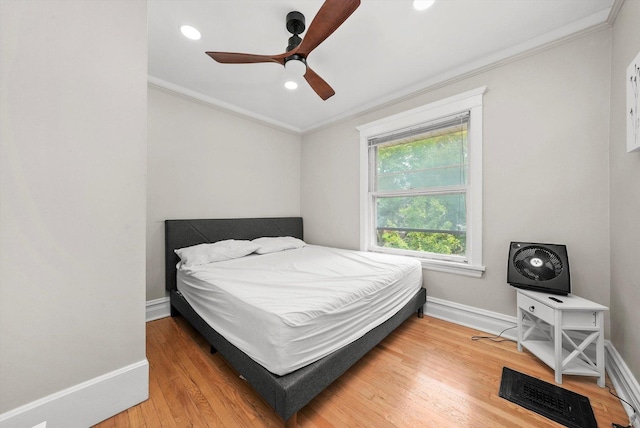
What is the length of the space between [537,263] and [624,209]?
2.01 ft

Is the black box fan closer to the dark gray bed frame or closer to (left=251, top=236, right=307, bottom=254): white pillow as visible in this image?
the dark gray bed frame

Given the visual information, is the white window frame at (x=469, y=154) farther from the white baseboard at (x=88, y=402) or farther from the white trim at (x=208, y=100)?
the white baseboard at (x=88, y=402)

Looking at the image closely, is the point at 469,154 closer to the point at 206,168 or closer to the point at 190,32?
the point at 190,32

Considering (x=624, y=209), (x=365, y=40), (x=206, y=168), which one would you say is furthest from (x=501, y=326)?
(x=206, y=168)

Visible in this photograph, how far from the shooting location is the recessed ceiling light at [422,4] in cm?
163

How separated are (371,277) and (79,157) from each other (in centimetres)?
206

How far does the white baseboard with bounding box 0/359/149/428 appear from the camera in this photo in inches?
42.4

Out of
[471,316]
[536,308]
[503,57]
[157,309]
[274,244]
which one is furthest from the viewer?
[274,244]

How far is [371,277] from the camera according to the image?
1.92 metres

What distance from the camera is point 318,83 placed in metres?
2.04

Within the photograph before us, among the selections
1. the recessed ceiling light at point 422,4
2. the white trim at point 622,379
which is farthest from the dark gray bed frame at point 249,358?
the recessed ceiling light at point 422,4

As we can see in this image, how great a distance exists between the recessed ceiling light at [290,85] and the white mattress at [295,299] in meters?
2.08

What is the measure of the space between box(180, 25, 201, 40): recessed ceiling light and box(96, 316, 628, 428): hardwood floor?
2.72 m

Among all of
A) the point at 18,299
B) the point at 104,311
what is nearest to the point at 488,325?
the point at 104,311
